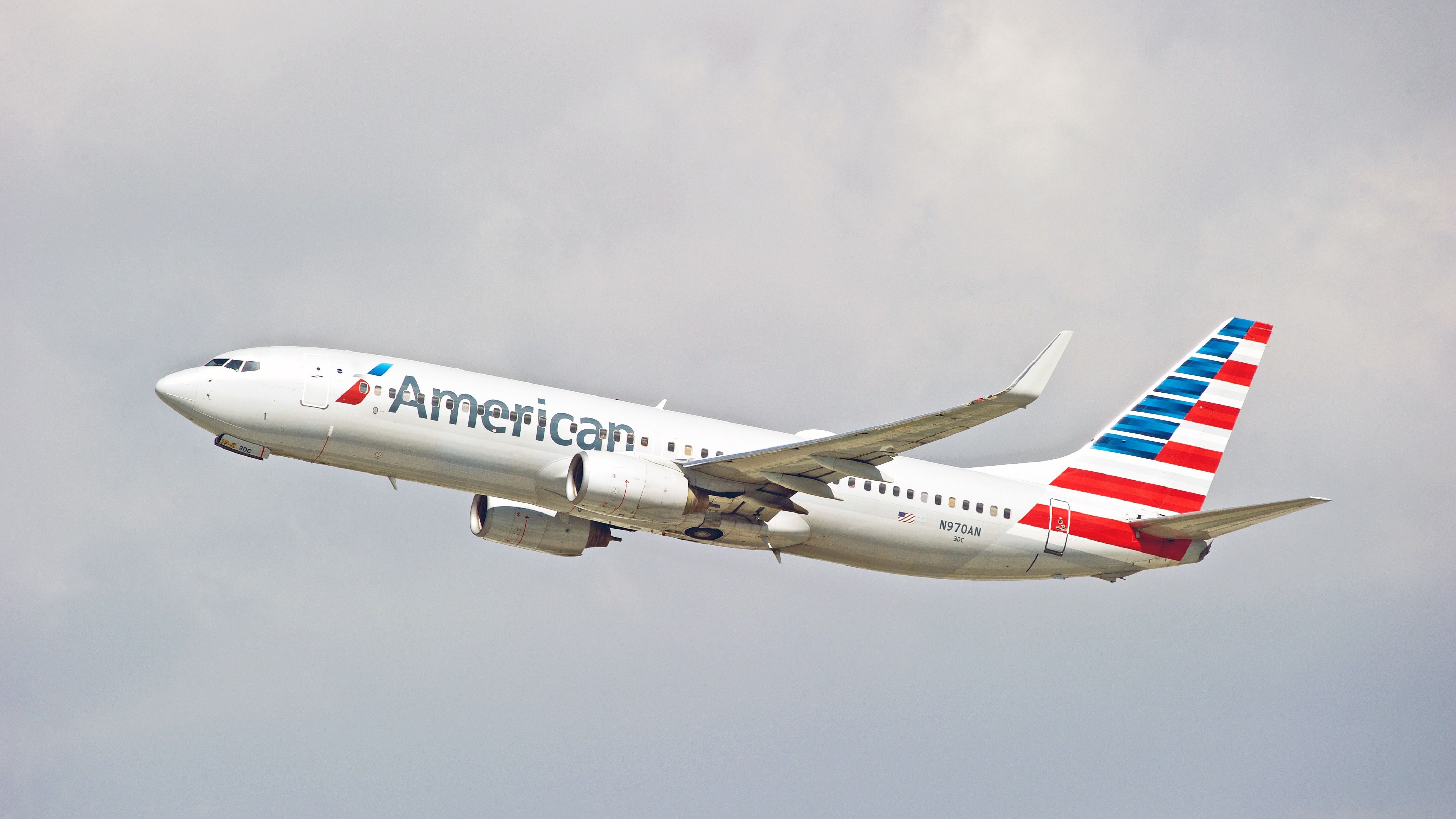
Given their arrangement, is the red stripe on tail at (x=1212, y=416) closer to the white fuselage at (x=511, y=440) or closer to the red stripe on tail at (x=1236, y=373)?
the red stripe on tail at (x=1236, y=373)

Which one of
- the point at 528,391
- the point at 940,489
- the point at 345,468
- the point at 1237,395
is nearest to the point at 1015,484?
the point at 940,489

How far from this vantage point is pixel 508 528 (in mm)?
51656

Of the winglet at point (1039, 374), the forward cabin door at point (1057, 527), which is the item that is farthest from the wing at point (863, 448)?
the forward cabin door at point (1057, 527)

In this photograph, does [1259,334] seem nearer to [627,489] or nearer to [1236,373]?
[1236,373]

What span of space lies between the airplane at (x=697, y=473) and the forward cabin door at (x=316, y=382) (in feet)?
0.17

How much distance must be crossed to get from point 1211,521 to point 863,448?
1385 centimetres

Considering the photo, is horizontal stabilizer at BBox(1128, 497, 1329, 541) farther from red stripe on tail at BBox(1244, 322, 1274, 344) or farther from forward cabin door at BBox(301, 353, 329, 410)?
forward cabin door at BBox(301, 353, 329, 410)

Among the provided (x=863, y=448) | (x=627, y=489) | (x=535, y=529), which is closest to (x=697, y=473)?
(x=627, y=489)

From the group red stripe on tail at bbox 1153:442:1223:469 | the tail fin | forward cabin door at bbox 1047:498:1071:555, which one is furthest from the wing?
red stripe on tail at bbox 1153:442:1223:469

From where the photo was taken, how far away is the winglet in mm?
38031

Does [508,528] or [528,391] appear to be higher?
[528,391]

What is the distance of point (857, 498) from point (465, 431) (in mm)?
13067

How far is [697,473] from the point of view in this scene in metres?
45.8

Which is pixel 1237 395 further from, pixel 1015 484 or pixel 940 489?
pixel 940 489
